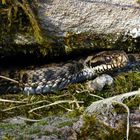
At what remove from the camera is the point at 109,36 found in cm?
589

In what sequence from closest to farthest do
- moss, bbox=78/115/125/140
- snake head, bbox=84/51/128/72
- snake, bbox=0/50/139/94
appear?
1. moss, bbox=78/115/125/140
2. snake, bbox=0/50/139/94
3. snake head, bbox=84/51/128/72

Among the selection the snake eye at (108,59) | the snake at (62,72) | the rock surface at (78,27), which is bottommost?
the snake at (62,72)

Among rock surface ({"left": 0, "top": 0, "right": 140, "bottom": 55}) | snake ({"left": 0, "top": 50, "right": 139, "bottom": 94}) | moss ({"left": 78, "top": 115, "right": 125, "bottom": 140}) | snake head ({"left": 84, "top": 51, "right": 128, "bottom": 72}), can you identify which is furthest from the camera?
snake head ({"left": 84, "top": 51, "right": 128, "bottom": 72})

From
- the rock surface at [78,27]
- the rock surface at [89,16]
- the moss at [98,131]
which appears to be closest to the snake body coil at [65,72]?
the rock surface at [78,27]

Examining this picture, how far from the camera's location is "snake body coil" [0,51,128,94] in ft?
19.0

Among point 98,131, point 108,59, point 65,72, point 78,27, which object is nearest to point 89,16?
point 78,27

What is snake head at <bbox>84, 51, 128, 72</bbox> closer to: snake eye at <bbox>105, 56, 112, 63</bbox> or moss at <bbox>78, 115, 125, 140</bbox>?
snake eye at <bbox>105, 56, 112, 63</bbox>

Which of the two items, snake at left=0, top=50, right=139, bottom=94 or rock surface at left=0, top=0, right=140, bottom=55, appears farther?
snake at left=0, top=50, right=139, bottom=94

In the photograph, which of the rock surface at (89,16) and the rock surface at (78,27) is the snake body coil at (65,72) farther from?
the rock surface at (89,16)

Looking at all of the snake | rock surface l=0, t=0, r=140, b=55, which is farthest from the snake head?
rock surface l=0, t=0, r=140, b=55

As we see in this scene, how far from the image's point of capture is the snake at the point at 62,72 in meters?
5.73

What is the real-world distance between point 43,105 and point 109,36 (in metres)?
1.50

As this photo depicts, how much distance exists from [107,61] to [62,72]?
620 mm

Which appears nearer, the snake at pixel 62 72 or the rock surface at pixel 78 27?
the rock surface at pixel 78 27
